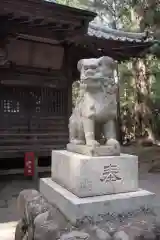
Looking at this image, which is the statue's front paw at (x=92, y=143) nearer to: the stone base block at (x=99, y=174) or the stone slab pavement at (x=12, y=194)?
the stone base block at (x=99, y=174)

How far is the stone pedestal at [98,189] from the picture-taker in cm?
227

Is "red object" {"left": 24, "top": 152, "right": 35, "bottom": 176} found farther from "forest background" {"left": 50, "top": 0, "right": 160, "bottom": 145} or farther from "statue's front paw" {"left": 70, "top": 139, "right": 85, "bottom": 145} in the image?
"forest background" {"left": 50, "top": 0, "right": 160, "bottom": 145}

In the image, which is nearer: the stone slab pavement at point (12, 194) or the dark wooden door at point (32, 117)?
the stone slab pavement at point (12, 194)

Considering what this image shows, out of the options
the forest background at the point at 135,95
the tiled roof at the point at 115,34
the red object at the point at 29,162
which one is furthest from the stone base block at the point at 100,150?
the forest background at the point at 135,95

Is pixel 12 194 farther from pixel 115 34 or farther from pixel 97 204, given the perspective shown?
pixel 115 34

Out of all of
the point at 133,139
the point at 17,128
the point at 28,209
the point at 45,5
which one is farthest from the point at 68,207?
the point at 133,139

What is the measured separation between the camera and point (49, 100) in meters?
7.02

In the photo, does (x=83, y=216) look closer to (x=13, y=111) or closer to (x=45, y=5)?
(x=45, y=5)

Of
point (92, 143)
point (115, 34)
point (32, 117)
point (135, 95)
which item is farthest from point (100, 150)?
point (135, 95)

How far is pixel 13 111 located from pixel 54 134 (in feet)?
3.79

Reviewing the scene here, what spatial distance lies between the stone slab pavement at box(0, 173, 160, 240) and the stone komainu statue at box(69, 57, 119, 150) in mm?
1960

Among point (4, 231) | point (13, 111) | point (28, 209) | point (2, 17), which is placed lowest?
point (4, 231)

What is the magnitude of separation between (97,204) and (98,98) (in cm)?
94

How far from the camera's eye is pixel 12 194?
5879 millimetres
